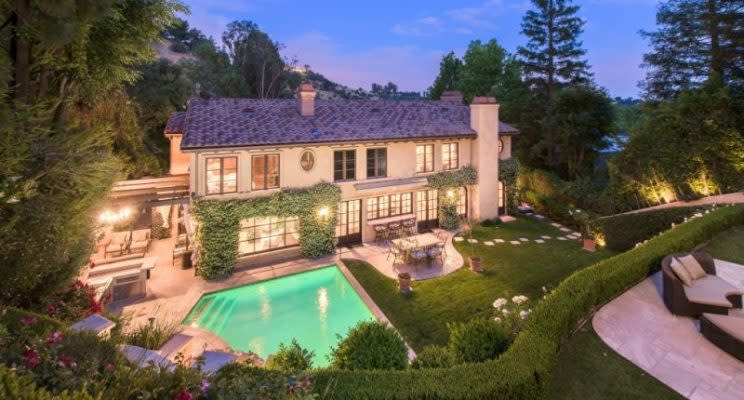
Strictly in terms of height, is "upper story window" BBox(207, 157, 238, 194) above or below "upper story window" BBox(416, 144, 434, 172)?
below

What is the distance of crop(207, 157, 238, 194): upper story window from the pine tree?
105 feet

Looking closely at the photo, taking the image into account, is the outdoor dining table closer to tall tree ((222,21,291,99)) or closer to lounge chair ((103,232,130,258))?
lounge chair ((103,232,130,258))

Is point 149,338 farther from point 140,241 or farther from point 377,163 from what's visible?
point 377,163

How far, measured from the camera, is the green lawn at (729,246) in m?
12.7

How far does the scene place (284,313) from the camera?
42.5 feet

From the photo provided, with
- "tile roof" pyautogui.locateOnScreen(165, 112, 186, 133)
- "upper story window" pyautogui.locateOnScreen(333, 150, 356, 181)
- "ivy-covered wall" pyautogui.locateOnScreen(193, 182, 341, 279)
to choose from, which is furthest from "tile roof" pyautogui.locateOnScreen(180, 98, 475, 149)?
"ivy-covered wall" pyautogui.locateOnScreen(193, 182, 341, 279)

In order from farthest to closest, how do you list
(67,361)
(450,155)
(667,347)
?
(450,155), (667,347), (67,361)

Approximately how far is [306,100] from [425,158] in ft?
25.5

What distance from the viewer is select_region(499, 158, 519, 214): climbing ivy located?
24734 millimetres

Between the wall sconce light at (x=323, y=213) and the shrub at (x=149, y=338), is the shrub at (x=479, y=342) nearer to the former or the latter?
the shrub at (x=149, y=338)

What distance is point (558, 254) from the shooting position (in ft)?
59.1

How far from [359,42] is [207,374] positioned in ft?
422

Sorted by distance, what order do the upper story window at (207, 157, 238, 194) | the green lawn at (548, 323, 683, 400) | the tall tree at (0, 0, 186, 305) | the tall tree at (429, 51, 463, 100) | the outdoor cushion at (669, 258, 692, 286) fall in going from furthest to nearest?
the tall tree at (429, 51, 463, 100)
the upper story window at (207, 157, 238, 194)
the outdoor cushion at (669, 258, 692, 286)
the tall tree at (0, 0, 186, 305)
the green lawn at (548, 323, 683, 400)

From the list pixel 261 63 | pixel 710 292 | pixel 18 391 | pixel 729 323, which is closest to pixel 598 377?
pixel 729 323
